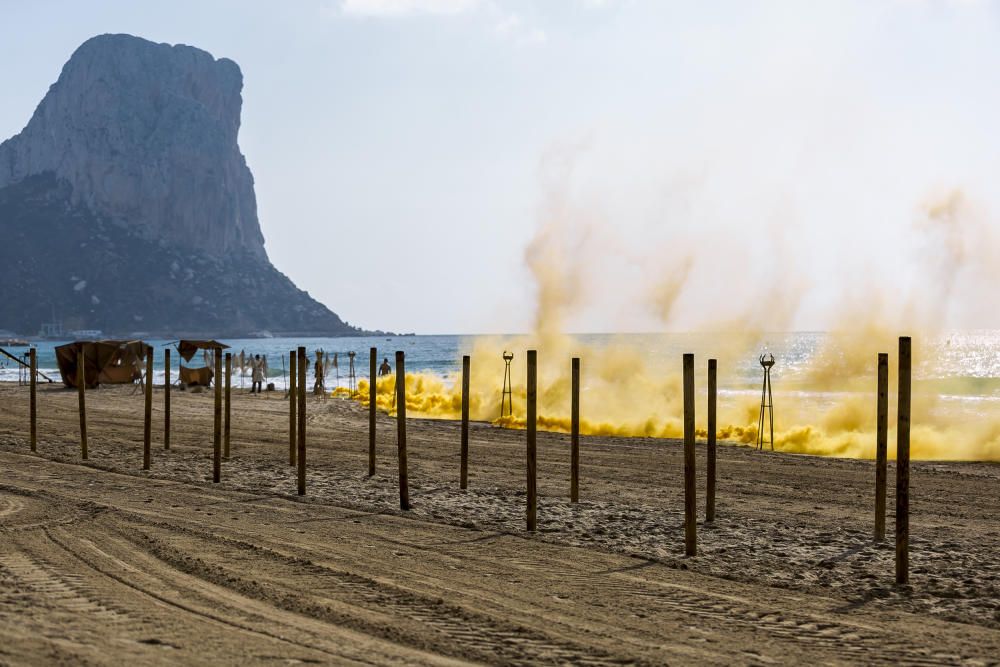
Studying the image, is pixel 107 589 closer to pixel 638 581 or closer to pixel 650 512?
pixel 638 581

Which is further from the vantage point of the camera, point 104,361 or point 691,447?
point 104,361

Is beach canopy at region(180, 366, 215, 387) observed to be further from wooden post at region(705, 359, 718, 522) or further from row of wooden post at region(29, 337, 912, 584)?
wooden post at region(705, 359, 718, 522)

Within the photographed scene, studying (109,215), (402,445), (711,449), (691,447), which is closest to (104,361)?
(402,445)

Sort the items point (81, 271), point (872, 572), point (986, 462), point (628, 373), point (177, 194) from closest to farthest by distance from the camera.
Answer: point (872, 572) → point (986, 462) → point (628, 373) → point (81, 271) → point (177, 194)

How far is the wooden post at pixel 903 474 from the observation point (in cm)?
894

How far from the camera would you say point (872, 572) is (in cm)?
928

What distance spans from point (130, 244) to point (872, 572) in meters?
192

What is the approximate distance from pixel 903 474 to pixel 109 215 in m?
194

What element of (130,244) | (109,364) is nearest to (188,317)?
(130,244)

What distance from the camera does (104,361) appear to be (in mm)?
47188

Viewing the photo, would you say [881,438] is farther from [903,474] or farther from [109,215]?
[109,215]

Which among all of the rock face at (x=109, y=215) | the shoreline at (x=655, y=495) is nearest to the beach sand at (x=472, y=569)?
the shoreline at (x=655, y=495)

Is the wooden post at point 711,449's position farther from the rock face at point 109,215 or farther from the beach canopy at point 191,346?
the rock face at point 109,215

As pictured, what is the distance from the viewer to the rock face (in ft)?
564
